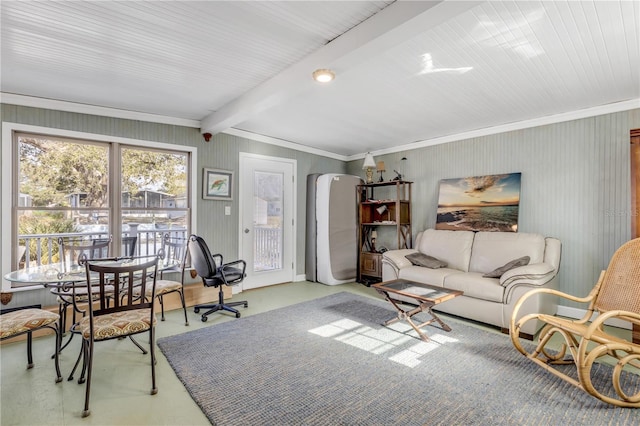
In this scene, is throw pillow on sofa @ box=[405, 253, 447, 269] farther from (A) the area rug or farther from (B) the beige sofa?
(A) the area rug

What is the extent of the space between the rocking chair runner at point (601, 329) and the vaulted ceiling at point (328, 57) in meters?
1.61

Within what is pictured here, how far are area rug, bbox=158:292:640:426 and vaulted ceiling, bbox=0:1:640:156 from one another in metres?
2.27

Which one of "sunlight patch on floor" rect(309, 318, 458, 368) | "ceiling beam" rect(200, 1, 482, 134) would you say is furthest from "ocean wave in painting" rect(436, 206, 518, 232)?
"ceiling beam" rect(200, 1, 482, 134)

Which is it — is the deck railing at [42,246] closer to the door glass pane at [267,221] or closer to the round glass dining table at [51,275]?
the round glass dining table at [51,275]

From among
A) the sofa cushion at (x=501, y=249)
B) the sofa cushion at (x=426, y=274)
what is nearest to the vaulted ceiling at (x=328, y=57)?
the sofa cushion at (x=501, y=249)

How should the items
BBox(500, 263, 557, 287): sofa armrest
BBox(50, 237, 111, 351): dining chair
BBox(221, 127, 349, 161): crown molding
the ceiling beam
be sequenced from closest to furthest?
the ceiling beam < BBox(50, 237, 111, 351): dining chair < BBox(500, 263, 557, 287): sofa armrest < BBox(221, 127, 349, 161): crown molding

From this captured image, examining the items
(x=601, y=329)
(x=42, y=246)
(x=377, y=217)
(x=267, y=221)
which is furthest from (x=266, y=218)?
(x=601, y=329)

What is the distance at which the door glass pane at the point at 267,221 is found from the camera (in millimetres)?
4820

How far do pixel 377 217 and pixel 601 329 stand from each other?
3.45 m

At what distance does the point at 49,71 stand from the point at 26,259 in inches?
75.4

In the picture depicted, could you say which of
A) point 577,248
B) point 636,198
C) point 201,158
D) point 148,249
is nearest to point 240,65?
point 201,158

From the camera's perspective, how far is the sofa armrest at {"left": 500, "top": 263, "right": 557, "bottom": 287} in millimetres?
2914

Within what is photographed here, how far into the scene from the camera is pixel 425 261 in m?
4.01

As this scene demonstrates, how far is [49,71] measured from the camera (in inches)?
103
